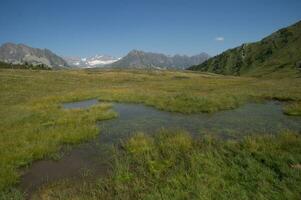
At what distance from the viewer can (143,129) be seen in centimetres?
2050

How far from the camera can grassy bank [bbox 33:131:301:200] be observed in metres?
8.84

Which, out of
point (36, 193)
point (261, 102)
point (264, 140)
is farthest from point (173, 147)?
point (261, 102)

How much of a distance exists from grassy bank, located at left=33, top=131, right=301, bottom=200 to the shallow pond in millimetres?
1317

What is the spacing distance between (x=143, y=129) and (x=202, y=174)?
10583 mm

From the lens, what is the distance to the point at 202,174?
10.3 metres

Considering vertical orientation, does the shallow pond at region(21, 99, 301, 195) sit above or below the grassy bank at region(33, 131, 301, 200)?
below

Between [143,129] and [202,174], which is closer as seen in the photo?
Answer: [202,174]

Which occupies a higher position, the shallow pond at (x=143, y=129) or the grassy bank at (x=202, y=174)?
the grassy bank at (x=202, y=174)

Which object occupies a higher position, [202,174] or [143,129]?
[202,174]

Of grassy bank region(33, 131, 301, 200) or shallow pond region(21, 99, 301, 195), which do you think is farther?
shallow pond region(21, 99, 301, 195)

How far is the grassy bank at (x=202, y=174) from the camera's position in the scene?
8.84 metres

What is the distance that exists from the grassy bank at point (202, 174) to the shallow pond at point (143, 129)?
51.9 inches

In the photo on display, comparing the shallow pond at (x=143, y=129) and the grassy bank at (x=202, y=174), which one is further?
the shallow pond at (x=143, y=129)

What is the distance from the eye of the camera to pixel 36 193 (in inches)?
415
